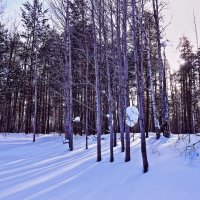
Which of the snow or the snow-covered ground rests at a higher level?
the snow

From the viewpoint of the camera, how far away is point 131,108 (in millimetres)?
10047

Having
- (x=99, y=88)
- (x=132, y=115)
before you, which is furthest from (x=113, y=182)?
(x=99, y=88)

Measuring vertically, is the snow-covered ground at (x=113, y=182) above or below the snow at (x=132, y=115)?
below

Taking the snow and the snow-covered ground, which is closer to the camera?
the snow-covered ground

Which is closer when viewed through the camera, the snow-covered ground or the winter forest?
the snow-covered ground

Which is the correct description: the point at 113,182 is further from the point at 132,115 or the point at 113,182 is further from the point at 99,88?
the point at 99,88

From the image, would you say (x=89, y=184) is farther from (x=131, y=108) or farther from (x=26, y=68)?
(x=26, y=68)

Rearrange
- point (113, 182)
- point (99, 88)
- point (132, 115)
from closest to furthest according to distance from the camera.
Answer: point (113, 182) → point (132, 115) → point (99, 88)

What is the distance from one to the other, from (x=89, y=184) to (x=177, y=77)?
31.7 meters

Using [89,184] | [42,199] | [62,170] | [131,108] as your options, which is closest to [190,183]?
[89,184]

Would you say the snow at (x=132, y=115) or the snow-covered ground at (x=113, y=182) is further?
the snow at (x=132, y=115)

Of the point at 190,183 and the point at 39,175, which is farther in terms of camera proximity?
the point at 39,175

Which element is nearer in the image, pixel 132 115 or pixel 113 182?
pixel 113 182

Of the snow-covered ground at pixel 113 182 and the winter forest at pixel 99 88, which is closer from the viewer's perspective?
the snow-covered ground at pixel 113 182
